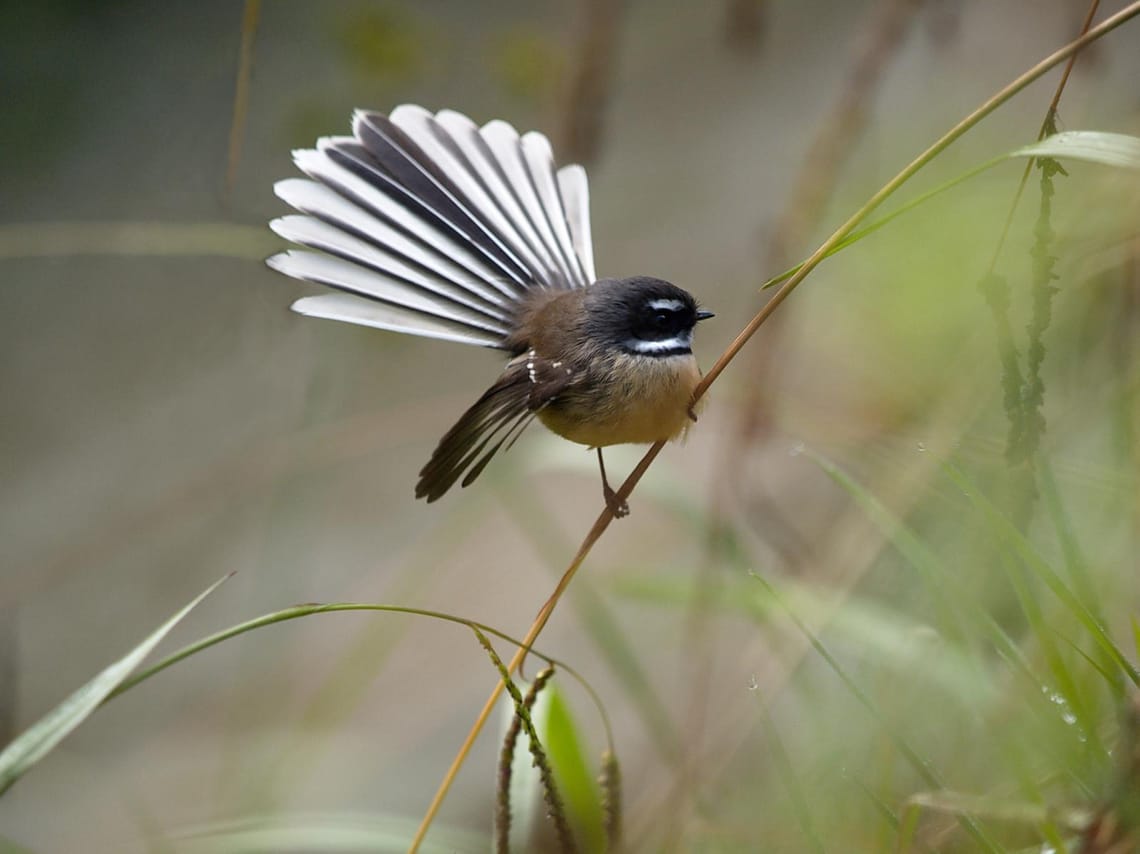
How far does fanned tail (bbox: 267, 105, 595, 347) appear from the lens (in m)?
1.29

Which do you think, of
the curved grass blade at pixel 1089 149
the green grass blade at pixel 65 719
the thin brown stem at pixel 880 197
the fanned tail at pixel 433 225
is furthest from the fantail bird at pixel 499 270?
the curved grass blade at pixel 1089 149

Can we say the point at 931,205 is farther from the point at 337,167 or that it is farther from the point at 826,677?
the point at 337,167

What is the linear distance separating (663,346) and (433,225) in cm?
33

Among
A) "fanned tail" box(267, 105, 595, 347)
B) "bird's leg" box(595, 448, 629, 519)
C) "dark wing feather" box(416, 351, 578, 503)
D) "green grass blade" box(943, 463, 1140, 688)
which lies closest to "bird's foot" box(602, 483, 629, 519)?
"bird's leg" box(595, 448, 629, 519)

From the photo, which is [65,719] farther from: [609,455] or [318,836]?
[609,455]

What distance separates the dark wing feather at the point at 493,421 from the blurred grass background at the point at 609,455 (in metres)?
0.32

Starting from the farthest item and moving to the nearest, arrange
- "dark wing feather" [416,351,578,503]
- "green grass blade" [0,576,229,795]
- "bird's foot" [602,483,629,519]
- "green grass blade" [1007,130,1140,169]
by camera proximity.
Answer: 1. "bird's foot" [602,483,629,519]
2. "dark wing feather" [416,351,578,503]
3. "green grass blade" [0,576,229,795]
4. "green grass blade" [1007,130,1140,169]

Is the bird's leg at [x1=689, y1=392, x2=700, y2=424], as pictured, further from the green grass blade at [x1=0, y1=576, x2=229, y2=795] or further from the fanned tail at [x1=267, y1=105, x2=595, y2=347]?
the green grass blade at [x1=0, y1=576, x2=229, y2=795]

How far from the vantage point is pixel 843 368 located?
113 inches

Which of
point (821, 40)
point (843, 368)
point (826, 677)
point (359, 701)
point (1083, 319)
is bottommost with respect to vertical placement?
point (359, 701)

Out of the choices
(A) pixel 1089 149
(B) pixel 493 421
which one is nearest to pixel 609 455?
(B) pixel 493 421

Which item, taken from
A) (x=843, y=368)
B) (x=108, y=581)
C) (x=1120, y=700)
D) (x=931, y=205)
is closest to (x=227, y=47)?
(x=108, y=581)

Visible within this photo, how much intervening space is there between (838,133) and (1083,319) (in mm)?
448

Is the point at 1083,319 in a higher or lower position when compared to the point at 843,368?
higher
